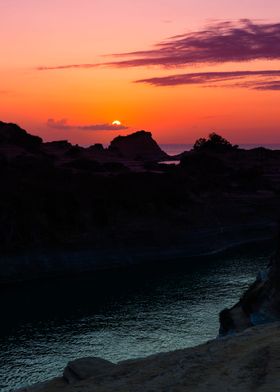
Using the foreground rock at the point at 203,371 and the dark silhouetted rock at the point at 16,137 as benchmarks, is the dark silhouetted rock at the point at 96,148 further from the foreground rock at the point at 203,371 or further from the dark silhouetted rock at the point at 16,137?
the foreground rock at the point at 203,371

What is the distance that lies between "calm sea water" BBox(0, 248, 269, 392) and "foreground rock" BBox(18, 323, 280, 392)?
22.4 m

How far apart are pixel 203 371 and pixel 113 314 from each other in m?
41.4

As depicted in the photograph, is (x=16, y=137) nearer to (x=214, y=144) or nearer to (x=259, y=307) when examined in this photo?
(x=214, y=144)

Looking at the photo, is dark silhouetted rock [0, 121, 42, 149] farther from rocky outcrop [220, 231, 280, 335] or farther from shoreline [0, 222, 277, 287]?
rocky outcrop [220, 231, 280, 335]

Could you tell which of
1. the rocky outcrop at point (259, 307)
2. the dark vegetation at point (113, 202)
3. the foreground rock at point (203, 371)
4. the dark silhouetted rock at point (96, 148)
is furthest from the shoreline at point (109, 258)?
the dark silhouetted rock at point (96, 148)

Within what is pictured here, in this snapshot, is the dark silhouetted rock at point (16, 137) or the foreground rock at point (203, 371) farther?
the dark silhouetted rock at point (16, 137)

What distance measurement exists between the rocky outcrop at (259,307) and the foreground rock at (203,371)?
19946mm

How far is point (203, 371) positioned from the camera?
18.6m

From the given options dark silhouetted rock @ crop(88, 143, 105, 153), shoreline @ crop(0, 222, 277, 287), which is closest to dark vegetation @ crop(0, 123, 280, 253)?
shoreline @ crop(0, 222, 277, 287)

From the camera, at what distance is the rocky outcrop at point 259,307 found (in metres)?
42.3

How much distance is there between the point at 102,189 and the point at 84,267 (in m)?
24.1

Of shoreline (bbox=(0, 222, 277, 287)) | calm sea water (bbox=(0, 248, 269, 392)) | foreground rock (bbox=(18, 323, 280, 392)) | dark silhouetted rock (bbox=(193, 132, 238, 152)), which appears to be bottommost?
calm sea water (bbox=(0, 248, 269, 392))

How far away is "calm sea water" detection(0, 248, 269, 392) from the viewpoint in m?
47.3

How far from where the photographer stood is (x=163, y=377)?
61.9 feet
